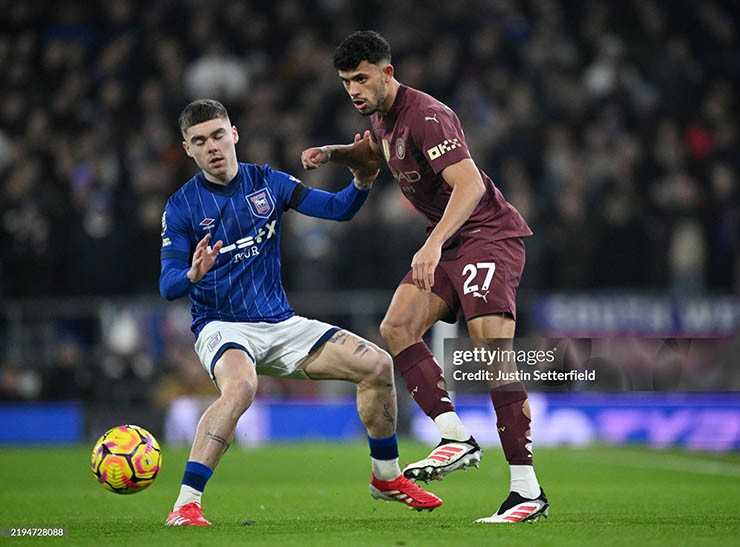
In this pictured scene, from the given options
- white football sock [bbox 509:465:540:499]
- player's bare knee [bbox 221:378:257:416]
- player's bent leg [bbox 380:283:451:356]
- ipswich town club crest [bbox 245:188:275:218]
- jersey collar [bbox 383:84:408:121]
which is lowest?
white football sock [bbox 509:465:540:499]

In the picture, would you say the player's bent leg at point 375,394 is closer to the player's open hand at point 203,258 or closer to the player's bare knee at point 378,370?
the player's bare knee at point 378,370

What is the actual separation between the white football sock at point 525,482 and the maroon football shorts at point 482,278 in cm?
85

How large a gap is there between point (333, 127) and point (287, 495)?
9216mm

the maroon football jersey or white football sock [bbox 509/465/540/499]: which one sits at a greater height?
the maroon football jersey

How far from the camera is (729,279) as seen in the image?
15766 millimetres

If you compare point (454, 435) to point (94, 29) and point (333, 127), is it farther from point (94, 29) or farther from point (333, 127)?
point (94, 29)

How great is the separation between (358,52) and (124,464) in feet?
8.58

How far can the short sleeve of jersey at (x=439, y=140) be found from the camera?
6.65 m

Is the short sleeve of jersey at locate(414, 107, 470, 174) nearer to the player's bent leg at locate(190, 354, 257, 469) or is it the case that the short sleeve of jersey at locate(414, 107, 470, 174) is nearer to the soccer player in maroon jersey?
the soccer player in maroon jersey

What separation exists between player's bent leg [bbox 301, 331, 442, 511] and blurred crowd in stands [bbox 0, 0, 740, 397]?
26.6 ft

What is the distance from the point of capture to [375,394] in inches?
287

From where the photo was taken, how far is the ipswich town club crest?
24.2 ft

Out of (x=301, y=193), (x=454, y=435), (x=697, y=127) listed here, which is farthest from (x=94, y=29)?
(x=454, y=435)

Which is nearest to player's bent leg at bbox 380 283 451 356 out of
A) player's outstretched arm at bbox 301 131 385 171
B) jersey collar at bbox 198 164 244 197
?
player's outstretched arm at bbox 301 131 385 171
